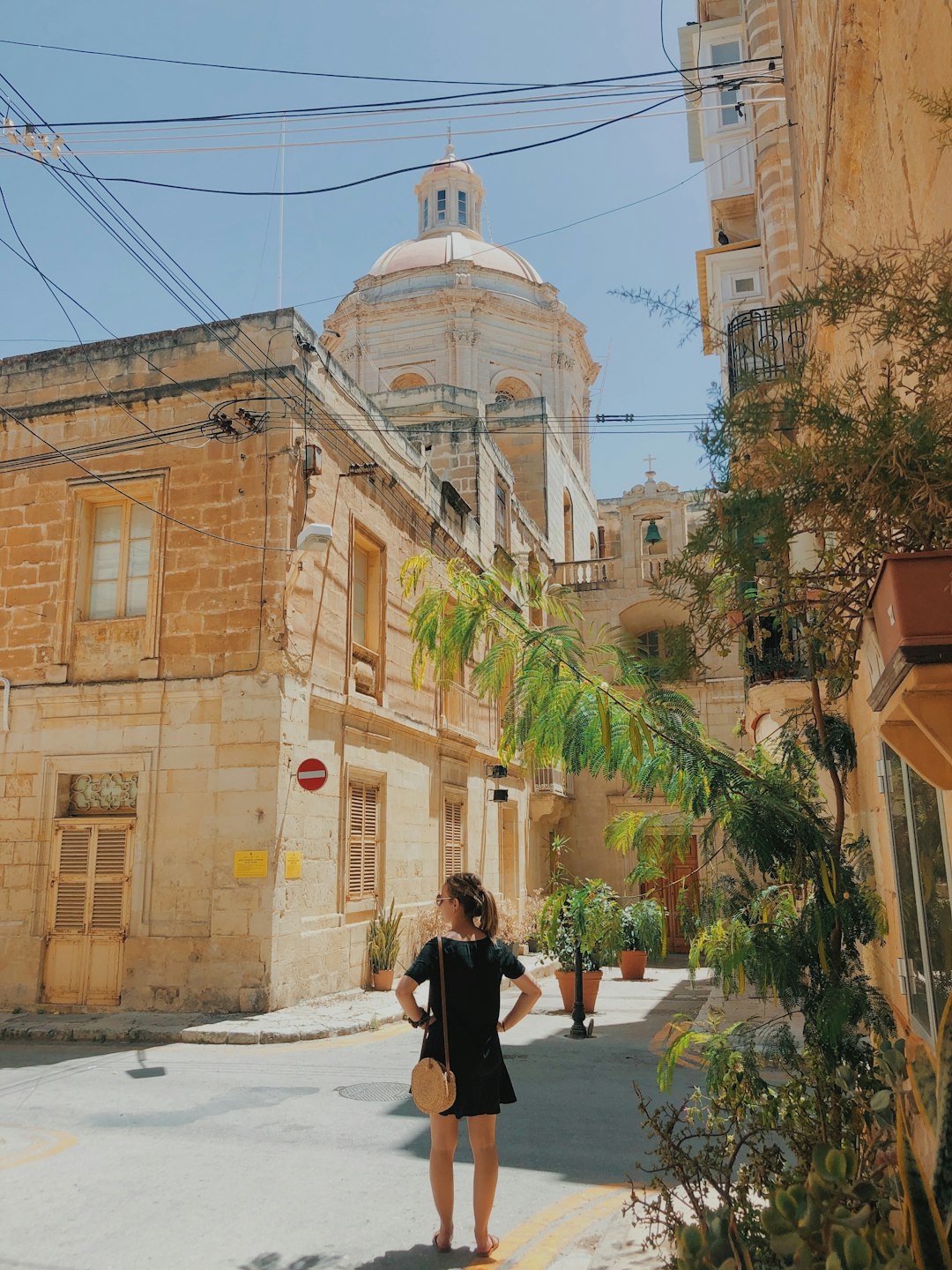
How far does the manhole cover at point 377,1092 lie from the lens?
7.75 m

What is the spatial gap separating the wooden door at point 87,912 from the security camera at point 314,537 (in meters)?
4.14

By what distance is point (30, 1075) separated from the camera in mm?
8812

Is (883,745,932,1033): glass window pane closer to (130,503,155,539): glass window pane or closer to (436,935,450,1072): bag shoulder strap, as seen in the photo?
(436,935,450,1072): bag shoulder strap

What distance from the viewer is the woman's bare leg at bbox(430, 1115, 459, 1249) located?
14.5 feet

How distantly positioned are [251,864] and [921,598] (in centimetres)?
1051

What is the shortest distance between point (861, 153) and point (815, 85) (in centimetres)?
179

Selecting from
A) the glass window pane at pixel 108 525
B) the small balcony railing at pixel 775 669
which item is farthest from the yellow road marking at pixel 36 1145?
the glass window pane at pixel 108 525

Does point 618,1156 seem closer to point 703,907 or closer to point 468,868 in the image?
point 703,907

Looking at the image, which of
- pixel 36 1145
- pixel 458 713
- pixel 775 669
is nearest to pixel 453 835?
pixel 458 713

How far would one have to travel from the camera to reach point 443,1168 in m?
4.44

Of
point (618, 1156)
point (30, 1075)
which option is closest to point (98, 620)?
point (30, 1075)

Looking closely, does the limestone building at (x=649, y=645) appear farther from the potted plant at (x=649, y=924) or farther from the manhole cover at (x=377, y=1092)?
the potted plant at (x=649, y=924)

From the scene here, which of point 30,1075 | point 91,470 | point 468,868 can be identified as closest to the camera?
point 30,1075

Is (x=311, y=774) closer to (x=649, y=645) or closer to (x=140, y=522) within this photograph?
(x=140, y=522)
